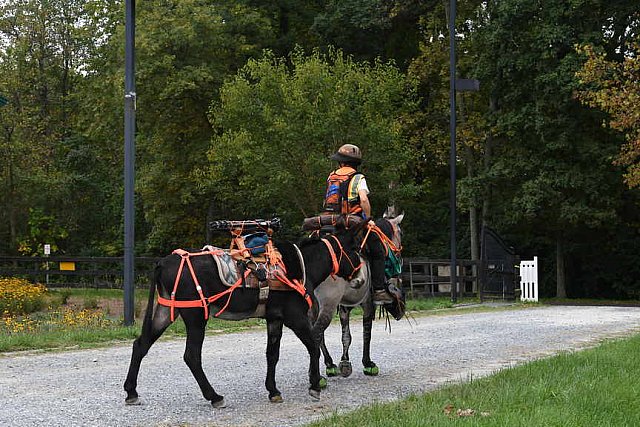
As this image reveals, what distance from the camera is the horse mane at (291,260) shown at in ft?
29.2

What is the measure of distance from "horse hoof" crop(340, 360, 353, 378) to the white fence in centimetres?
1834

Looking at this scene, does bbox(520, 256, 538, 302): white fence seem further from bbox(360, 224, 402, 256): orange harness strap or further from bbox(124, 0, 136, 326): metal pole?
bbox(360, 224, 402, 256): orange harness strap

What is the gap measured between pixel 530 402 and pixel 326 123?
21.6 m

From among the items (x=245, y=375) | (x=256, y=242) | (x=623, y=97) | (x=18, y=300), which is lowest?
(x=245, y=375)

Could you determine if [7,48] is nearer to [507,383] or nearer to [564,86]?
[564,86]

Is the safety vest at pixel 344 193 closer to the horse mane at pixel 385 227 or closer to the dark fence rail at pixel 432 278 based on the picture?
the horse mane at pixel 385 227

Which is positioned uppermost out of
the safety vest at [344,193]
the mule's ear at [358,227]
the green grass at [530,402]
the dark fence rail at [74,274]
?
the safety vest at [344,193]

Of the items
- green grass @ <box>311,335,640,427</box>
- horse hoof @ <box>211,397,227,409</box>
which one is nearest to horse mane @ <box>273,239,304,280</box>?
horse hoof @ <box>211,397,227,409</box>

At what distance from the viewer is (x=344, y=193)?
391 inches

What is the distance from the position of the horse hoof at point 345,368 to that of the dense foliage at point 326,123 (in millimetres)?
15609

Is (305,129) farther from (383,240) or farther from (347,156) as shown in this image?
(383,240)

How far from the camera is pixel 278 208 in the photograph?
3328 cm

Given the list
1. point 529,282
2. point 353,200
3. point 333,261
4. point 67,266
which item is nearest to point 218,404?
point 333,261

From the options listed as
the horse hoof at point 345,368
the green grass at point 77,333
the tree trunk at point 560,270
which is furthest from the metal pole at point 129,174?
the tree trunk at point 560,270
